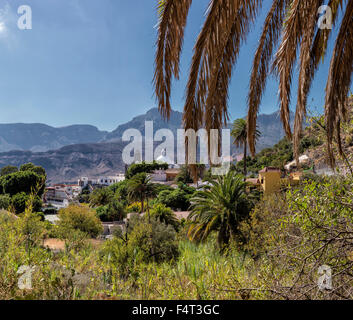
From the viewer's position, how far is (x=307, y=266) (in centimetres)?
333

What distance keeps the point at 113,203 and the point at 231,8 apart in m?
41.3

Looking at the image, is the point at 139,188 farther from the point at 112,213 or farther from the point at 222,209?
the point at 222,209

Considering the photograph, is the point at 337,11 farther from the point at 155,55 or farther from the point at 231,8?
the point at 155,55

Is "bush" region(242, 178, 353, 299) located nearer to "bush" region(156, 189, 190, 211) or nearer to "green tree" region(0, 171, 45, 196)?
"bush" region(156, 189, 190, 211)

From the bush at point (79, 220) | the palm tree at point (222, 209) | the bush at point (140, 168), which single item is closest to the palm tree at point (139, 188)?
the bush at point (79, 220)

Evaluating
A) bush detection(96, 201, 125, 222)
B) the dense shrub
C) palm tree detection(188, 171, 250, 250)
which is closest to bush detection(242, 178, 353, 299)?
palm tree detection(188, 171, 250, 250)

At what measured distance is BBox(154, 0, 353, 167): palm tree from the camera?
2488 mm

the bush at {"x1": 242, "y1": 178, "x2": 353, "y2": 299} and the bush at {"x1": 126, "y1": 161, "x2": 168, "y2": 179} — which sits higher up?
the bush at {"x1": 126, "y1": 161, "x2": 168, "y2": 179}

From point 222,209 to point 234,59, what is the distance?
12416mm

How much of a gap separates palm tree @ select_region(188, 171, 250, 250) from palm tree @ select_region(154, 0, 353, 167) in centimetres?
1186

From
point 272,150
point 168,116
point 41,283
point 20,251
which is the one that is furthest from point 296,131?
point 272,150

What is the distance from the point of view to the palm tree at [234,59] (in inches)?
98.0

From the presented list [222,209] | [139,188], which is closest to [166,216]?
[139,188]

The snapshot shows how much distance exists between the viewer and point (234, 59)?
121 inches
